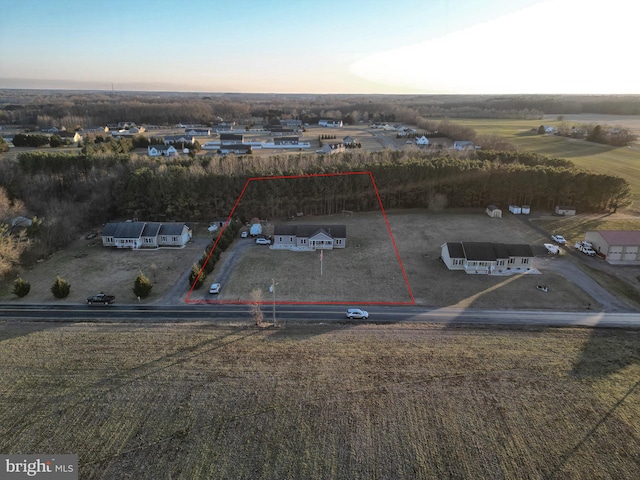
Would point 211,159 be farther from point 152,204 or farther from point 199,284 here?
point 199,284

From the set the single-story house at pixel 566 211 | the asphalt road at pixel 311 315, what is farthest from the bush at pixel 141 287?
the single-story house at pixel 566 211

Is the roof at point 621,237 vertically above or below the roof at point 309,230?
above

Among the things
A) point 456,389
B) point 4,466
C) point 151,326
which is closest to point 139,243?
point 151,326

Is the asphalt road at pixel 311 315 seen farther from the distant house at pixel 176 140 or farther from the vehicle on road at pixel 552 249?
the distant house at pixel 176 140

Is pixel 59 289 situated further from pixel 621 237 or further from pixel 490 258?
pixel 621 237

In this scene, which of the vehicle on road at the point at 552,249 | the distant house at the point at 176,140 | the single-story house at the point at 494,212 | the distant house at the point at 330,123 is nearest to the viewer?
the vehicle on road at the point at 552,249

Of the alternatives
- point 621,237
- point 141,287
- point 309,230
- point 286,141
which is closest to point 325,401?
point 141,287
